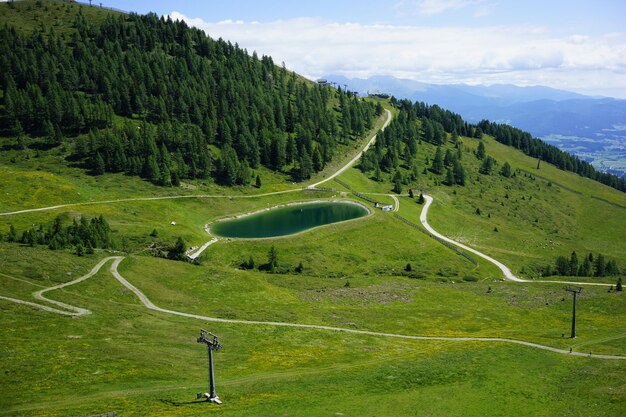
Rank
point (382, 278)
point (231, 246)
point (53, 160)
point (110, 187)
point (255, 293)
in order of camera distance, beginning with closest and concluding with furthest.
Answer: point (255, 293), point (382, 278), point (231, 246), point (110, 187), point (53, 160)

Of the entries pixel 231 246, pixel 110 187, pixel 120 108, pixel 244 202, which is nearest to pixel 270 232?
pixel 231 246

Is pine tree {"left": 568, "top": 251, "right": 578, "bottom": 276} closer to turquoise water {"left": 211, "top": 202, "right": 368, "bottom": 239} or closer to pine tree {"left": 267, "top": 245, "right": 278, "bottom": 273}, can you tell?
turquoise water {"left": 211, "top": 202, "right": 368, "bottom": 239}

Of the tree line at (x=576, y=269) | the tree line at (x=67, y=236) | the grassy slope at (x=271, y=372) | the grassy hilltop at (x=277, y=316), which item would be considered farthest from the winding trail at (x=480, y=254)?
the tree line at (x=67, y=236)

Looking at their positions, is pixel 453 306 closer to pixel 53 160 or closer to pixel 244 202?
pixel 244 202

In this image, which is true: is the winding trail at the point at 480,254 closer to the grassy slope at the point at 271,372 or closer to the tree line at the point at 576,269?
the tree line at the point at 576,269

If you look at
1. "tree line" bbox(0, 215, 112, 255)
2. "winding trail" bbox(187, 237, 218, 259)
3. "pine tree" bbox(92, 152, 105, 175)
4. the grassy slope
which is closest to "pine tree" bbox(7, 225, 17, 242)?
"tree line" bbox(0, 215, 112, 255)

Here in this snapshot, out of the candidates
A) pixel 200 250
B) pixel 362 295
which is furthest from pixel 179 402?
pixel 200 250

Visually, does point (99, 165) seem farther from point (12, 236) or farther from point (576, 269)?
point (576, 269)
